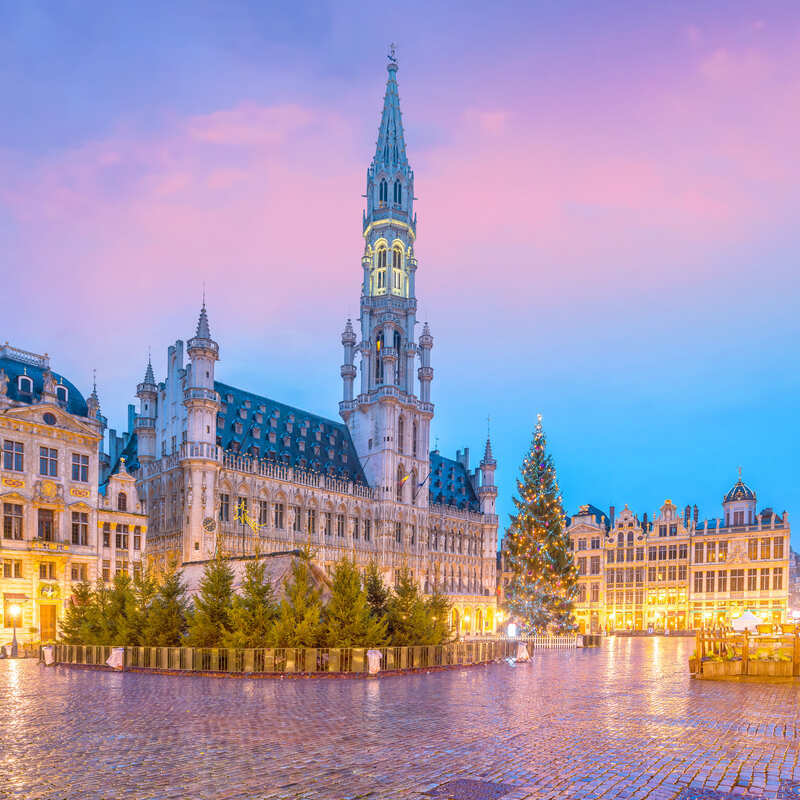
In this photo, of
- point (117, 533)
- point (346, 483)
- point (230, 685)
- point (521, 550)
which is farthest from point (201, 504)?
point (230, 685)

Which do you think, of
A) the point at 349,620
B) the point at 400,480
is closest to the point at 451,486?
the point at 400,480

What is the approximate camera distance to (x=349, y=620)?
28.7 m

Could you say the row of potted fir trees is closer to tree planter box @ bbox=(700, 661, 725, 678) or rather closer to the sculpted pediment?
tree planter box @ bbox=(700, 661, 725, 678)

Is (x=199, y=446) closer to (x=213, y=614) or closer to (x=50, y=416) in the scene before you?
(x=50, y=416)

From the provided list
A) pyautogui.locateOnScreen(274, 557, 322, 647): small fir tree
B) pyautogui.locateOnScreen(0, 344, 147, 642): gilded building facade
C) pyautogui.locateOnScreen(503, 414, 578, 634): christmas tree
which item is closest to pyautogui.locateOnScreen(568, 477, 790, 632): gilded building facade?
pyautogui.locateOnScreen(503, 414, 578, 634): christmas tree

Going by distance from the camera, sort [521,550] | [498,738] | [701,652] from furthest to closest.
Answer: [521,550]
[701,652]
[498,738]

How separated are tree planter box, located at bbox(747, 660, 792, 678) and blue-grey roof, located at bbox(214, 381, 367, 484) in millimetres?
52001

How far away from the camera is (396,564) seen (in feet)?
273

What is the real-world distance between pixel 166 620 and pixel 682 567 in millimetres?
76959

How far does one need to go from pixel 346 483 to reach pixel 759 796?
232ft

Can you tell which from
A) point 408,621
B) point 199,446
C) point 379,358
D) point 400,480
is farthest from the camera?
point 379,358

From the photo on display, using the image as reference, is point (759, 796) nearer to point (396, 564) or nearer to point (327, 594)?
point (327, 594)

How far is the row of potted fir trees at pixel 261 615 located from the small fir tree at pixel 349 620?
0.04 meters

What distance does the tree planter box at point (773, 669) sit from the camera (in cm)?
2678
